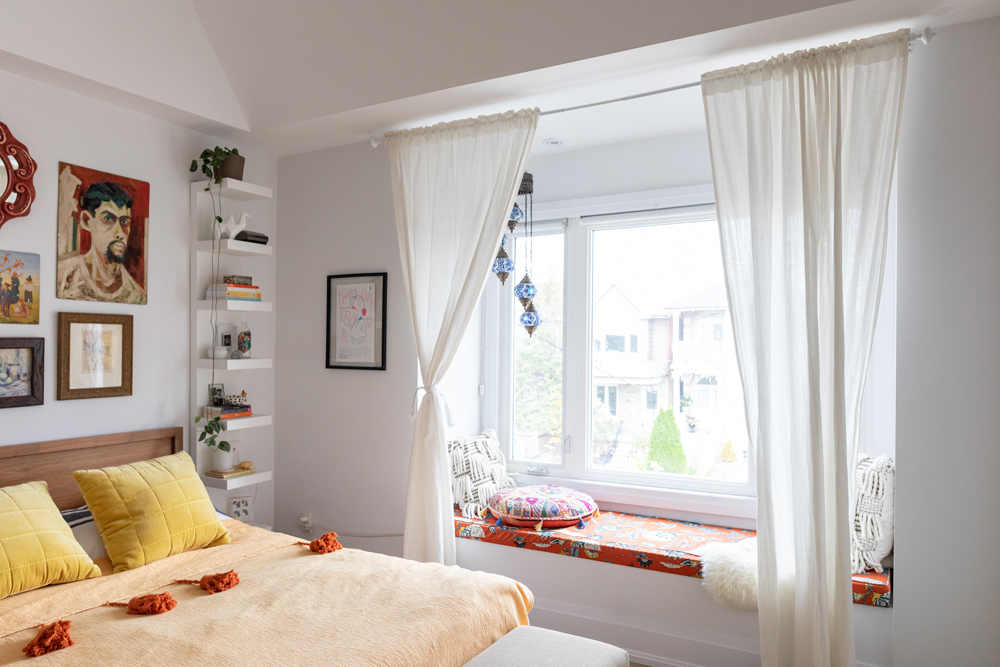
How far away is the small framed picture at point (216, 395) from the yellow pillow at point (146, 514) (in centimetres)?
71

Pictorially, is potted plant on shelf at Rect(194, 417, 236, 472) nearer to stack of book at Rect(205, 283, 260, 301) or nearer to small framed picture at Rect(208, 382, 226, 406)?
small framed picture at Rect(208, 382, 226, 406)

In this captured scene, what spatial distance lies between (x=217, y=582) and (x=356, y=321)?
1584mm

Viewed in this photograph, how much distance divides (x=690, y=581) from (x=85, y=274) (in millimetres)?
2843

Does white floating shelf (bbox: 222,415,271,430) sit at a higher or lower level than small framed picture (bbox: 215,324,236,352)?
lower

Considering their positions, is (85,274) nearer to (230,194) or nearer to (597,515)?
(230,194)

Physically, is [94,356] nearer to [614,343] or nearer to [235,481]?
[235,481]

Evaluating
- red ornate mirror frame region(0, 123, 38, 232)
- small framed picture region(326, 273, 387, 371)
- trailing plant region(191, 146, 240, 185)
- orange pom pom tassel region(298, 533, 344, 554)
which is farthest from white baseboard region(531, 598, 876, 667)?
red ornate mirror frame region(0, 123, 38, 232)

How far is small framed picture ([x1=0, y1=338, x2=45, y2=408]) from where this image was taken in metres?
2.61

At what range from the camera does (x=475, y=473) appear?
137 inches

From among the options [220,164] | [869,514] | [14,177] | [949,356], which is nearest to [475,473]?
[869,514]

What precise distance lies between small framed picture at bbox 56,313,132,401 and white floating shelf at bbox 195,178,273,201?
758mm

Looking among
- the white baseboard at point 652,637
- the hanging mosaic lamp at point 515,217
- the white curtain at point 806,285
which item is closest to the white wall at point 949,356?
the white curtain at point 806,285

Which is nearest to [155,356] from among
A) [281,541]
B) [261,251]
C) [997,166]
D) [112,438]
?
[112,438]

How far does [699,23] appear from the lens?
222 centimetres
